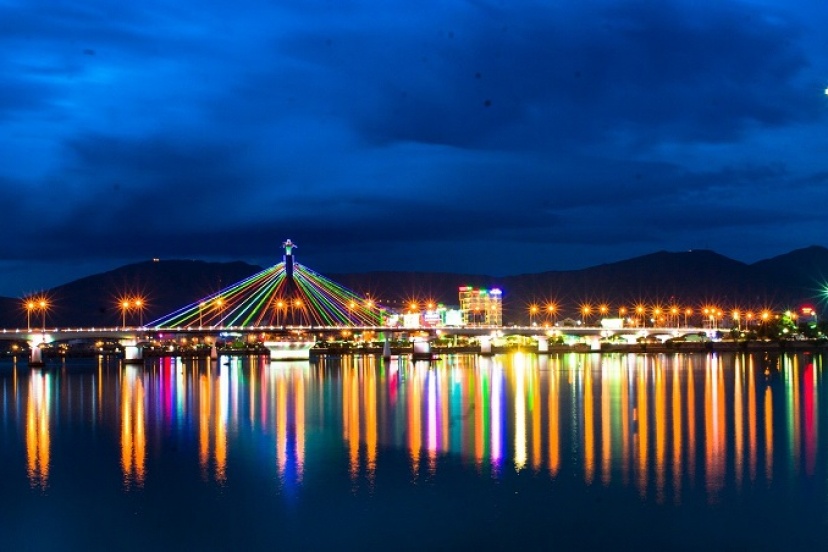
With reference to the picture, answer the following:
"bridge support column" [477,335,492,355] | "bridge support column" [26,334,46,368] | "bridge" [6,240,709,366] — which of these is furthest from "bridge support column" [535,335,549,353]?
"bridge support column" [26,334,46,368]

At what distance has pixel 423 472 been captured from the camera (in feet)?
67.3

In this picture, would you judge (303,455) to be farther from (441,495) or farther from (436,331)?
(436,331)

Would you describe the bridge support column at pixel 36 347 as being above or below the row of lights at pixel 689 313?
below

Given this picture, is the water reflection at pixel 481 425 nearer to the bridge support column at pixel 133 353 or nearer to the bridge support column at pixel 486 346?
the bridge support column at pixel 133 353

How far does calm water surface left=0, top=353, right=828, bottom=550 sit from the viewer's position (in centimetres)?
1563

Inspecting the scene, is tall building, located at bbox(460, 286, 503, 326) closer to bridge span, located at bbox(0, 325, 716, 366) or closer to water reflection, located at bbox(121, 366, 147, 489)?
bridge span, located at bbox(0, 325, 716, 366)

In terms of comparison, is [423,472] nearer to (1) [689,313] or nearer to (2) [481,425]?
(2) [481,425]

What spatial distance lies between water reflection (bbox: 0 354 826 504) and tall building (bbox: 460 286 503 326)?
356 ft

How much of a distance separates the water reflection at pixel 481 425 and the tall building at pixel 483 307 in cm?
10846

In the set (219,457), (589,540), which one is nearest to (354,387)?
(219,457)

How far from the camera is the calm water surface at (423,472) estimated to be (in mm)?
15633

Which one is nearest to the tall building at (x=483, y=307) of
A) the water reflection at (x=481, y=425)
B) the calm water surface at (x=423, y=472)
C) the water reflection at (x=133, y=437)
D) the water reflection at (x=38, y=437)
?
the water reflection at (x=481, y=425)

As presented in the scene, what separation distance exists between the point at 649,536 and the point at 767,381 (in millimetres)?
33432

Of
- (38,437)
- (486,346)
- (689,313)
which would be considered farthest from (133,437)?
(689,313)
